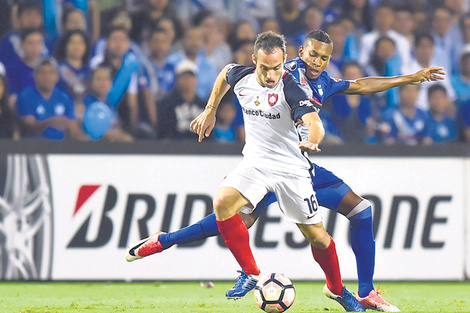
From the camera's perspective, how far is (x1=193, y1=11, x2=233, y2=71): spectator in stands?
428 inches

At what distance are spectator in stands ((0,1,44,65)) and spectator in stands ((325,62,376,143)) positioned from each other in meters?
3.62

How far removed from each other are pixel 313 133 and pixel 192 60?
5.64 m

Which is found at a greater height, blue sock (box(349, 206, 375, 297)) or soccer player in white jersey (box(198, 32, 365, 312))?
soccer player in white jersey (box(198, 32, 365, 312))

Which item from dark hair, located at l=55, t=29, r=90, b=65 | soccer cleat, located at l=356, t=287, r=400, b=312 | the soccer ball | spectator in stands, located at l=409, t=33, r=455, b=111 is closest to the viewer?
the soccer ball

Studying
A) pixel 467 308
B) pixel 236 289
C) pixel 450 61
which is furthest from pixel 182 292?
pixel 450 61

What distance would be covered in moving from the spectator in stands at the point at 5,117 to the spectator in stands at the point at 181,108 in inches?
67.3

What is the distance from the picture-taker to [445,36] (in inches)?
462

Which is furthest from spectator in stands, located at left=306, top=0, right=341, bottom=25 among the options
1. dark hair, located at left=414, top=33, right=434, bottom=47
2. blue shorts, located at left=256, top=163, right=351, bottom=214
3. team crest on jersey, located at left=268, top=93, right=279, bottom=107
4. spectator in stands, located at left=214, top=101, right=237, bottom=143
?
team crest on jersey, located at left=268, top=93, right=279, bottom=107

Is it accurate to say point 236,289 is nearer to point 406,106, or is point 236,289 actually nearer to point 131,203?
point 131,203

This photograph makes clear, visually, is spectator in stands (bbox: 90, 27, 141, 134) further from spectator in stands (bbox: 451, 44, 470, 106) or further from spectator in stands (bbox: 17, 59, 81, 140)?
spectator in stands (bbox: 451, 44, 470, 106)

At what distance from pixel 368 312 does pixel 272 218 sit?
2947mm

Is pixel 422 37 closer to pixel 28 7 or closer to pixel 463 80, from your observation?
pixel 463 80

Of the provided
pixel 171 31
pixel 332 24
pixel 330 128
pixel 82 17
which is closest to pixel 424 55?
pixel 332 24

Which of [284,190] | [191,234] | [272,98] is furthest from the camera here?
[191,234]
